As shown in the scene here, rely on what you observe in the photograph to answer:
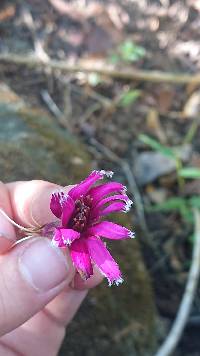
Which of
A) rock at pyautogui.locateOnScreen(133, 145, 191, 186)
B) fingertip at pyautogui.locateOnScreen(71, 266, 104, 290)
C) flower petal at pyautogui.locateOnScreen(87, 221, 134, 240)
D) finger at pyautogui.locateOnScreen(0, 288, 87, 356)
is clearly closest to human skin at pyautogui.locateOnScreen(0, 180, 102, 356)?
flower petal at pyautogui.locateOnScreen(87, 221, 134, 240)

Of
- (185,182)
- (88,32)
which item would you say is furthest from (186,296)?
(88,32)

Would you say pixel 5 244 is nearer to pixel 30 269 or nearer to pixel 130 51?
pixel 30 269

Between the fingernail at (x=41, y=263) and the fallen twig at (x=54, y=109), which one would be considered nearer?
the fingernail at (x=41, y=263)

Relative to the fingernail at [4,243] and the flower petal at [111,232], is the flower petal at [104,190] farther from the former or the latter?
the fingernail at [4,243]

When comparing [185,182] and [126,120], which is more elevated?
[126,120]

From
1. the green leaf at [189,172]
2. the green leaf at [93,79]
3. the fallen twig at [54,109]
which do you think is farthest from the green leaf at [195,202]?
the green leaf at [93,79]

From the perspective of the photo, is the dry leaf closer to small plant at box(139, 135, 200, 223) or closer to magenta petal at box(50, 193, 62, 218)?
small plant at box(139, 135, 200, 223)

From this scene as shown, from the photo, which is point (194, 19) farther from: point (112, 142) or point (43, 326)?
point (43, 326)
